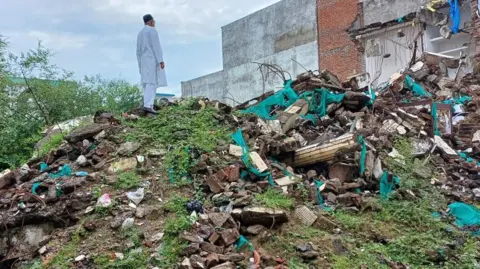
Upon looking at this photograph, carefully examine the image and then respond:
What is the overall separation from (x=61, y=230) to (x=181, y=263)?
1.58m

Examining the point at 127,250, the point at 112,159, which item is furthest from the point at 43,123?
the point at 127,250

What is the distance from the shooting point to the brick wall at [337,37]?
55.3 ft

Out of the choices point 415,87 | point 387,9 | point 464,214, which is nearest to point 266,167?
point 464,214

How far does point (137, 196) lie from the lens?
5.17m

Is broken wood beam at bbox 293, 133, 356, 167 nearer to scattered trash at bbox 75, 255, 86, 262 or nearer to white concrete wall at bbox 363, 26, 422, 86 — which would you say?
scattered trash at bbox 75, 255, 86, 262

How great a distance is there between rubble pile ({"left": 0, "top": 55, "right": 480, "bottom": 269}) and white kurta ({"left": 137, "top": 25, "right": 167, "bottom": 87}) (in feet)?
1.90

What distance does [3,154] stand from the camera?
1151 cm

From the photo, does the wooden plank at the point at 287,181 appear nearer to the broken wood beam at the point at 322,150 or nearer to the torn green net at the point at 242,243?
the broken wood beam at the point at 322,150

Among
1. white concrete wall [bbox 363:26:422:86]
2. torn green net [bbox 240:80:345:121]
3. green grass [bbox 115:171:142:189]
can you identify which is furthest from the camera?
white concrete wall [bbox 363:26:422:86]

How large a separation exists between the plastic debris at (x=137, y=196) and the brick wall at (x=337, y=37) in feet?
40.3

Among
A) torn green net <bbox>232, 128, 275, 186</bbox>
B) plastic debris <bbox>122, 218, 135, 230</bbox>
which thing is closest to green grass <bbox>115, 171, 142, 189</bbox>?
plastic debris <bbox>122, 218, 135, 230</bbox>

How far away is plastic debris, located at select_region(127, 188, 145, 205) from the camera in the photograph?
5121mm

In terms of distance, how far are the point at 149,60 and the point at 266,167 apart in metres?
2.88

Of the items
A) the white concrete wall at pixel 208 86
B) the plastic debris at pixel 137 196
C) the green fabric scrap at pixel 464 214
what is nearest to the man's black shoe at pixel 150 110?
the plastic debris at pixel 137 196
